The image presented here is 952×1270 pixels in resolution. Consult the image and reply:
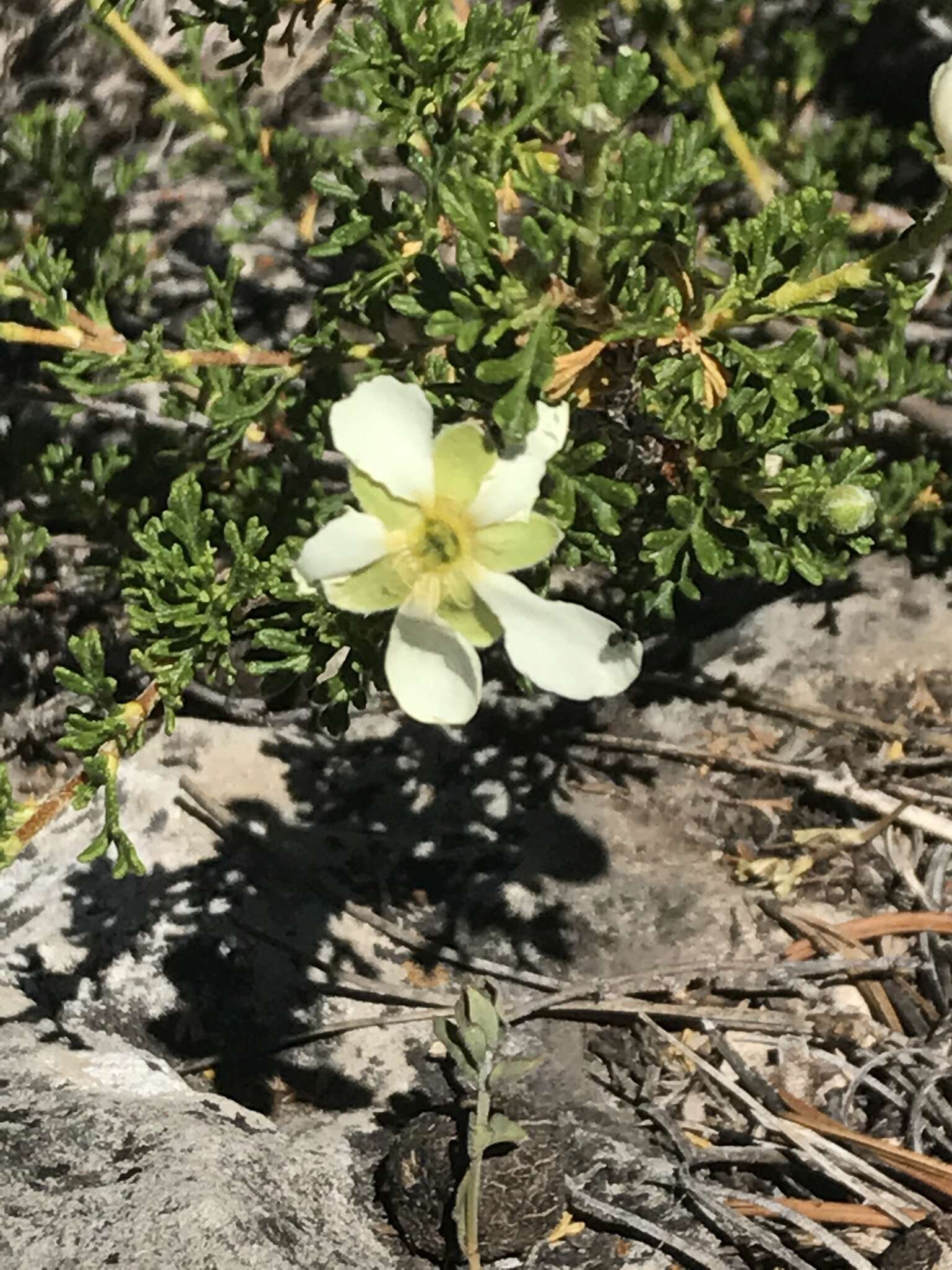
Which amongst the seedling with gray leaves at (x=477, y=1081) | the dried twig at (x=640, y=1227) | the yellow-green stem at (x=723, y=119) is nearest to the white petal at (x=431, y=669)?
the seedling with gray leaves at (x=477, y=1081)

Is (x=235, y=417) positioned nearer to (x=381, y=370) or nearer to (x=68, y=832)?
(x=381, y=370)

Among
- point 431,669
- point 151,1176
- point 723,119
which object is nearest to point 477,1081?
point 151,1176

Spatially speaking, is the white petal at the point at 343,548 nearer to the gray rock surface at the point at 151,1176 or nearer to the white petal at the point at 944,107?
the white petal at the point at 944,107

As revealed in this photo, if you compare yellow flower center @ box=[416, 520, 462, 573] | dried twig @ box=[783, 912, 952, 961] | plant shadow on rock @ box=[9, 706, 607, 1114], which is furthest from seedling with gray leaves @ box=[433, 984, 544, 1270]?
yellow flower center @ box=[416, 520, 462, 573]

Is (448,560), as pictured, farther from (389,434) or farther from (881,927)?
(881,927)

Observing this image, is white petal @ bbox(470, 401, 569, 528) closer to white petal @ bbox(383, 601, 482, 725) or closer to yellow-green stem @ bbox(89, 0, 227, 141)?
white petal @ bbox(383, 601, 482, 725)

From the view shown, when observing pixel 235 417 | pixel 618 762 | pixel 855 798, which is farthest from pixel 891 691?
pixel 235 417
